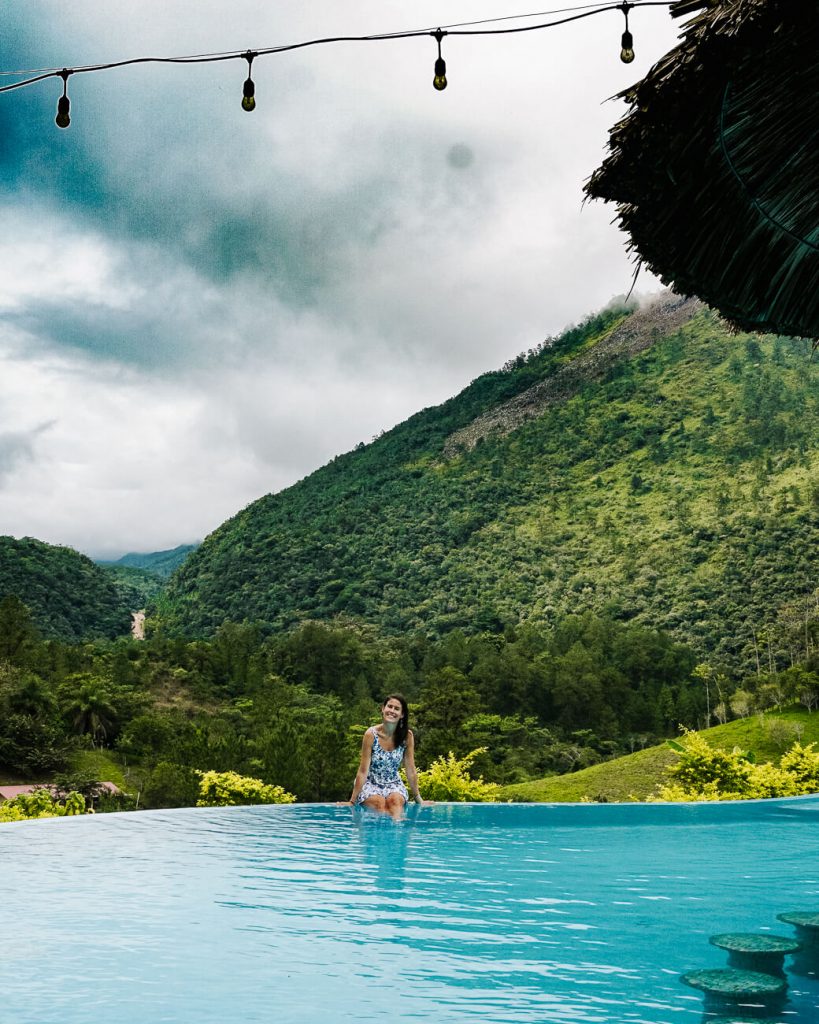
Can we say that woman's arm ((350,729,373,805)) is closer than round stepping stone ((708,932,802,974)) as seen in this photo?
No

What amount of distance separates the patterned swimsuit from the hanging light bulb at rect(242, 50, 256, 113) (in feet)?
15.6

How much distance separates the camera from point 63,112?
11.7 feet

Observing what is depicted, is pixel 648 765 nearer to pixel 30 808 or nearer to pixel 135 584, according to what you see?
pixel 30 808

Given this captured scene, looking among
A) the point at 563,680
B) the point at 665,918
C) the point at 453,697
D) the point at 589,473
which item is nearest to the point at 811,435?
the point at 589,473

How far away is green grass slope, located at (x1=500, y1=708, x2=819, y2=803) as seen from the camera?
24.2 metres

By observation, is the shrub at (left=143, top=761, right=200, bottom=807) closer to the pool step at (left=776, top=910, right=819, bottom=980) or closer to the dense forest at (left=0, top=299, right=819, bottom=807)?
the dense forest at (left=0, top=299, right=819, bottom=807)

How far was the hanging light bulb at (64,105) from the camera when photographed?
3.52 metres

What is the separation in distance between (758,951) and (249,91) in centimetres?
357

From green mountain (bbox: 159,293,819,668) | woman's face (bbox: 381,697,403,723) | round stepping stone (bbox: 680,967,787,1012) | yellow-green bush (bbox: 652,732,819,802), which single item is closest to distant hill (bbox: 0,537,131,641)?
green mountain (bbox: 159,293,819,668)

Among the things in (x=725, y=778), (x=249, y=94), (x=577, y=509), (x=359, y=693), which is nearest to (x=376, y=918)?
(x=249, y=94)

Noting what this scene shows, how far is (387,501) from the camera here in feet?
250

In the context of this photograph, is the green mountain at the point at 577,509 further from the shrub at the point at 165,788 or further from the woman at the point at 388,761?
the woman at the point at 388,761

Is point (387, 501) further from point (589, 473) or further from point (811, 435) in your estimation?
point (811, 435)

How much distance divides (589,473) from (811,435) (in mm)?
15209
